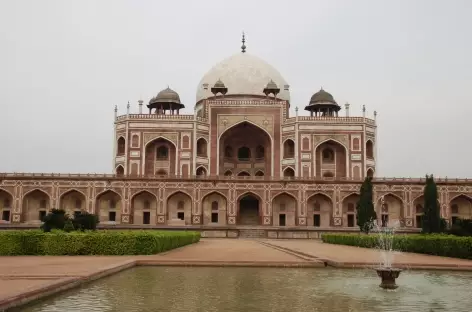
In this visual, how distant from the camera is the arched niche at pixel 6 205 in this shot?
3105 centimetres

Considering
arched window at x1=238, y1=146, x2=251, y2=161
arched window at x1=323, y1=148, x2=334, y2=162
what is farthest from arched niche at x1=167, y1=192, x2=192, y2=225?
arched window at x1=323, y1=148, x2=334, y2=162

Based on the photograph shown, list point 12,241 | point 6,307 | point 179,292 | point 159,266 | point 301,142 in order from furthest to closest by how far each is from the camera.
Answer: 1. point 301,142
2. point 12,241
3. point 159,266
4. point 179,292
5. point 6,307

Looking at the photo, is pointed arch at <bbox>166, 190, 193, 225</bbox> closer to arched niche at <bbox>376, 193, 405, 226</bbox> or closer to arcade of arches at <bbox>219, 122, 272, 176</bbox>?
arcade of arches at <bbox>219, 122, 272, 176</bbox>

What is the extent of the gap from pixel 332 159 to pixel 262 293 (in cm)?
2956

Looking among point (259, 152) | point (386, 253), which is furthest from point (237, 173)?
point (386, 253)

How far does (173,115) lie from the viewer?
35812 mm

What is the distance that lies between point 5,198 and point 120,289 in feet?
87.8

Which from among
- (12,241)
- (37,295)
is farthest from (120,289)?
(12,241)

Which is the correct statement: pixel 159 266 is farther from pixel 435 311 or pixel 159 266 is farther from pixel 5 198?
pixel 5 198

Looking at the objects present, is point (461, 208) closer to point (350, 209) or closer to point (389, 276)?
point (350, 209)

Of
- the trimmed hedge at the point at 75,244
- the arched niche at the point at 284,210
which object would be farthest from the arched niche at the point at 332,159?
the trimmed hedge at the point at 75,244

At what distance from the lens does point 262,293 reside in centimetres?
707

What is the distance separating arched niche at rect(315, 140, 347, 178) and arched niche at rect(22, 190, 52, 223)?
1679cm

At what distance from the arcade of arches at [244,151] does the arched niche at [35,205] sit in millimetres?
11751
